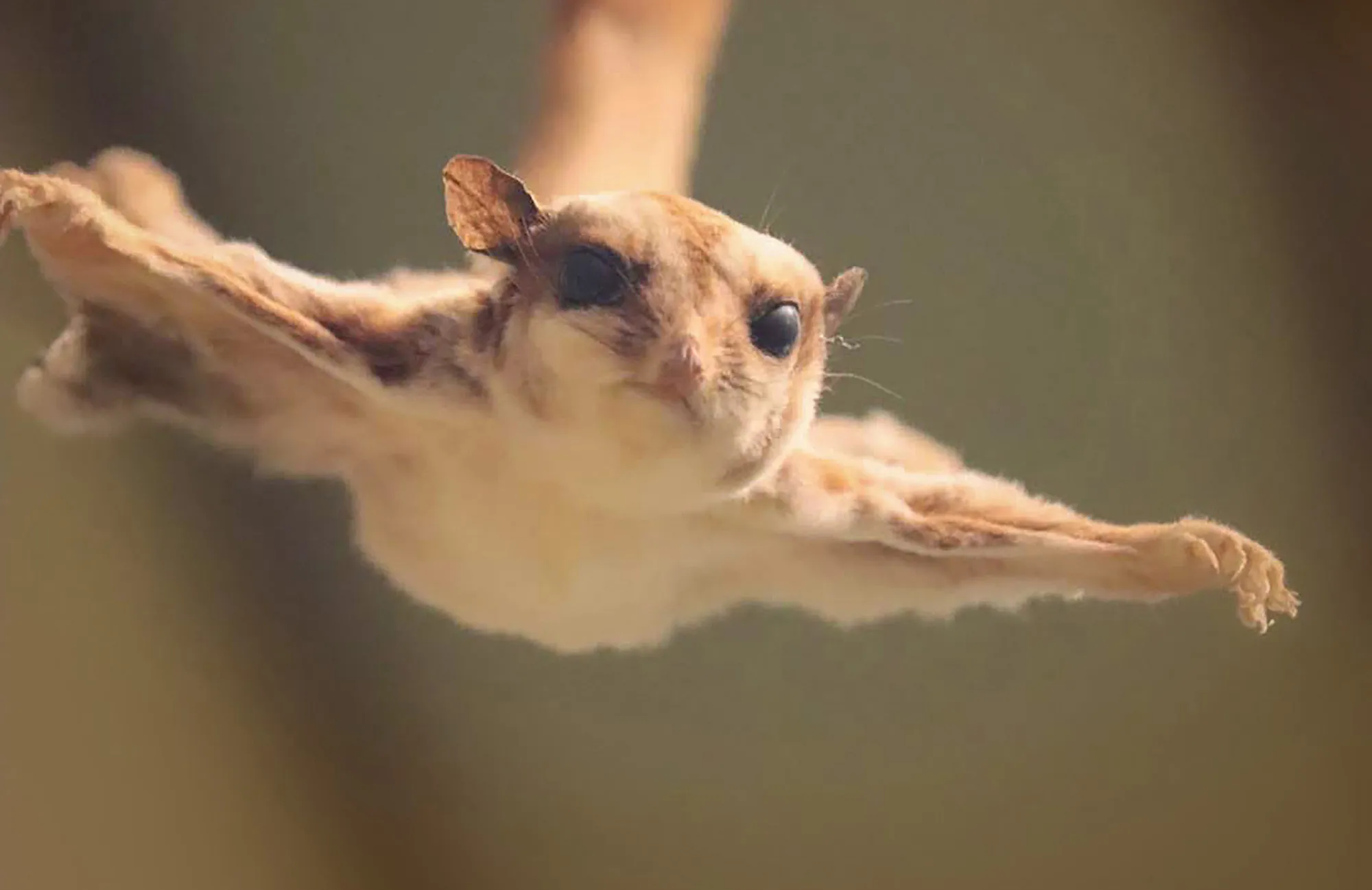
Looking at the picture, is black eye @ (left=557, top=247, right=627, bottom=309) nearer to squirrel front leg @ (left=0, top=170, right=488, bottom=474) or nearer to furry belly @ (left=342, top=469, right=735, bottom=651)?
squirrel front leg @ (left=0, top=170, right=488, bottom=474)

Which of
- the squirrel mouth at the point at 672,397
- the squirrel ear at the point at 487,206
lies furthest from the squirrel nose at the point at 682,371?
the squirrel ear at the point at 487,206

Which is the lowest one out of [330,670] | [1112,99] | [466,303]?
[330,670]

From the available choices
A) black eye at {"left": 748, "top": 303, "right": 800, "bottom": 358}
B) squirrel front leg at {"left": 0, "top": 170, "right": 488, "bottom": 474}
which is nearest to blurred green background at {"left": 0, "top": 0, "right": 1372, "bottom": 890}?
squirrel front leg at {"left": 0, "top": 170, "right": 488, "bottom": 474}

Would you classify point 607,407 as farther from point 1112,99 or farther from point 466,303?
point 1112,99

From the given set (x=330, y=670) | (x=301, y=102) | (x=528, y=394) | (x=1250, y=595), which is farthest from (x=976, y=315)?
(x=330, y=670)

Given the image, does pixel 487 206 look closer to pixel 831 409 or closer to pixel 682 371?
pixel 682 371
